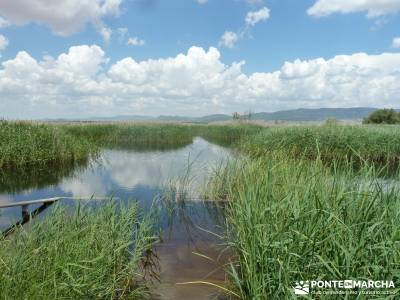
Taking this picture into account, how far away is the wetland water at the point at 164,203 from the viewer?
654cm

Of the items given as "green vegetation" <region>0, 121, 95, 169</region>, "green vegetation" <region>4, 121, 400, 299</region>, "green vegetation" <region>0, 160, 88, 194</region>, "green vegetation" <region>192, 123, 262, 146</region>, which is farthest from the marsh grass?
"green vegetation" <region>192, 123, 262, 146</region>

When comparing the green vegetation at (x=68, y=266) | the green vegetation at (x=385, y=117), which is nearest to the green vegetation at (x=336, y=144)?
the green vegetation at (x=68, y=266)

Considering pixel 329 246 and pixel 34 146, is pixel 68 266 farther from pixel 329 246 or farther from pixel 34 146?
pixel 34 146

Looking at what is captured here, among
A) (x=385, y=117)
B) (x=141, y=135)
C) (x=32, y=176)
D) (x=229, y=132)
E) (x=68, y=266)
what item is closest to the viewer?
(x=68, y=266)

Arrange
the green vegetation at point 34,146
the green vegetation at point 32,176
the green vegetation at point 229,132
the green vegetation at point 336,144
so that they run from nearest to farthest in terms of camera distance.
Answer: the green vegetation at point 32,176, the green vegetation at point 34,146, the green vegetation at point 336,144, the green vegetation at point 229,132

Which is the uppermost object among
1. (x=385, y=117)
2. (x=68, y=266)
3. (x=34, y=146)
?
(x=385, y=117)

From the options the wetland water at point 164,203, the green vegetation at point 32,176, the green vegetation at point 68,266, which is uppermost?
the green vegetation at point 68,266

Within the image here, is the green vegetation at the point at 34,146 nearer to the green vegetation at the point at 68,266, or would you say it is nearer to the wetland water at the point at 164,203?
the wetland water at the point at 164,203

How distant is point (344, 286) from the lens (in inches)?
148

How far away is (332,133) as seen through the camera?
21.6m

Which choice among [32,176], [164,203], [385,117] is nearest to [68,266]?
[164,203]

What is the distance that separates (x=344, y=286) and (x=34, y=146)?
60.0 feet

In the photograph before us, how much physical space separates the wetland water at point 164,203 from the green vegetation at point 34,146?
3.60 feet

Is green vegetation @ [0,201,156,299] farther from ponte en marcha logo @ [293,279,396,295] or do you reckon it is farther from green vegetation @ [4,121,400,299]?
ponte en marcha logo @ [293,279,396,295]
